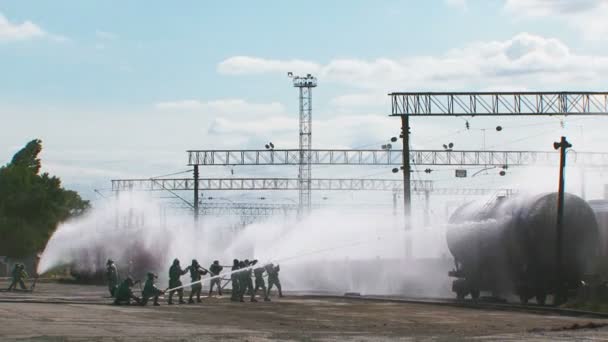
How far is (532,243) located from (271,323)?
12.8 m

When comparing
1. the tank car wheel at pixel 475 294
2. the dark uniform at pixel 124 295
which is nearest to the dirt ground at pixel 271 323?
the dark uniform at pixel 124 295

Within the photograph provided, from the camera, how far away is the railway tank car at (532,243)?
35375mm

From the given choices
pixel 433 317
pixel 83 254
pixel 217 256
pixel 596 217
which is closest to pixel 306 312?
pixel 433 317

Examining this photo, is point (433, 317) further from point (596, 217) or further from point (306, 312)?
point (596, 217)

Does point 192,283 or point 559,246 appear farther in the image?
point 192,283

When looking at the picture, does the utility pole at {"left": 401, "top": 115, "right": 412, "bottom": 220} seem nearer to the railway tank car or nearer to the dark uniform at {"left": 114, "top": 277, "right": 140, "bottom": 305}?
the railway tank car

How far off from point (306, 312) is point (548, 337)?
10.8 m

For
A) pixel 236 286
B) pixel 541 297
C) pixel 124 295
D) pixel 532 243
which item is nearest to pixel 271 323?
pixel 124 295

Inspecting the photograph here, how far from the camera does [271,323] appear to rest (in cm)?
2612

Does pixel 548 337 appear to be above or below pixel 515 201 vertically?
below

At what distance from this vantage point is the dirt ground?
70.0ft

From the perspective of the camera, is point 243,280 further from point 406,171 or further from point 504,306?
point 406,171

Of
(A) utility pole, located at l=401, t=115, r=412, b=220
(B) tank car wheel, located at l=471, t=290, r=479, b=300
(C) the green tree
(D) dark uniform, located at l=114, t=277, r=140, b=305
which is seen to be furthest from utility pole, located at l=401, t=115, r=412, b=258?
(C) the green tree

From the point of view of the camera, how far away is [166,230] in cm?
6425
